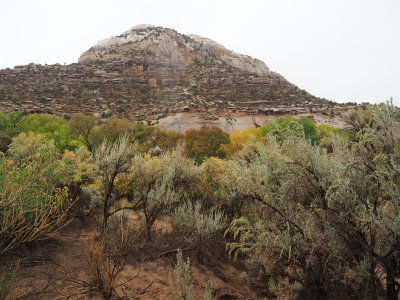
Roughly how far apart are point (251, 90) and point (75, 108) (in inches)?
1926

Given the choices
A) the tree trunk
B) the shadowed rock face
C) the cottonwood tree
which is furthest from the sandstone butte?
the tree trunk

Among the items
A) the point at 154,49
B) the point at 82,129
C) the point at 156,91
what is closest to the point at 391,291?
the point at 82,129

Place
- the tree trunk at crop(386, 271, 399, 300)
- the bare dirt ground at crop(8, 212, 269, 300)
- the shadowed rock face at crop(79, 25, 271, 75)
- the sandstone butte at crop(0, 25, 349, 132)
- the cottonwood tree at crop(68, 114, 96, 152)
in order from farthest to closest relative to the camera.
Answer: the shadowed rock face at crop(79, 25, 271, 75), the sandstone butte at crop(0, 25, 349, 132), the cottonwood tree at crop(68, 114, 96, 152), the bare dirt ground at crop(8, 212, 269, 300), the tree trunk at crop(386, 271, 399, 300)

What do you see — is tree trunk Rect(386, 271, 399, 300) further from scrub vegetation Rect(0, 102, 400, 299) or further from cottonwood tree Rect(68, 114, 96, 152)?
cottonwood tree Rect(68, 114, 96, 152)

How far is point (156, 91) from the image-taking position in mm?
62531

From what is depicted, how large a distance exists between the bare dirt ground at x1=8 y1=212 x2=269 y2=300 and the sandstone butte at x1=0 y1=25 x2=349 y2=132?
38.0m

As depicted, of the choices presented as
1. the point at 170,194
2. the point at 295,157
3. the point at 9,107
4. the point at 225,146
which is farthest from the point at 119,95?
the point at 295,157

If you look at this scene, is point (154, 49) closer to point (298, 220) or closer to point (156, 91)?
point (156, 91)

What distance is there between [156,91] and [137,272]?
6262 cm

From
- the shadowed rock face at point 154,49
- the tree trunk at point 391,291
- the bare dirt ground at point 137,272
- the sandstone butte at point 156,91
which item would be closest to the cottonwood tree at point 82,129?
the sandstone butte at point 156,91

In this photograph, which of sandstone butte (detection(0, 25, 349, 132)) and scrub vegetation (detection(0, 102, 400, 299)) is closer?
scrub vegetation (detection(0, 102, 400, 299))

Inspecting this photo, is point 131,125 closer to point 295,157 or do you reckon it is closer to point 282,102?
point 295,157

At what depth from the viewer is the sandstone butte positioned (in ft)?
152

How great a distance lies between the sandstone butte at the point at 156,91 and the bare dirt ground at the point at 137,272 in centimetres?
3797
